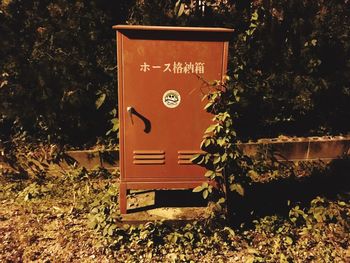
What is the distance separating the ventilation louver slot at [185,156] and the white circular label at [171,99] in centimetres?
43

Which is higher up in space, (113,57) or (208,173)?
(113,57)

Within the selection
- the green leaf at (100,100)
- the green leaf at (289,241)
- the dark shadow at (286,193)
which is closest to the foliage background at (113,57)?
the green leaf at (100,100)

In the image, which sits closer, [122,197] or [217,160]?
[217,160]

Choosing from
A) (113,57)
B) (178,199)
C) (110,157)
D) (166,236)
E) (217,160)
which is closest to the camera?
(217,160)

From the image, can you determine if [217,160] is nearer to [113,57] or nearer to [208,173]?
[208,173]

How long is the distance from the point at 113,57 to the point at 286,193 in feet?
8.24

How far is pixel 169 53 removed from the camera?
2.81 meters

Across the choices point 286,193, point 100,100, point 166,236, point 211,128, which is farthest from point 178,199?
point 100,100

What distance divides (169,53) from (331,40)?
8.09 ft

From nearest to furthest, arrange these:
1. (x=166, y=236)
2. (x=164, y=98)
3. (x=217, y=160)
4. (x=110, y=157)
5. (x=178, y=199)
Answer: (x=164, y=98) → (x=217, y=160) → (x=166, y=236) → (x=178, y=199) → (x=110, y=157)

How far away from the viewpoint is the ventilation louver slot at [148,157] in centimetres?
306

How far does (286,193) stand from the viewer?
3.89 metres

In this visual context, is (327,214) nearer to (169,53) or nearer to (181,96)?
(181,96)

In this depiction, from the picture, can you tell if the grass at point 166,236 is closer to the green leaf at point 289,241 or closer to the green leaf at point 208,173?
the green leaf at point 289,241
